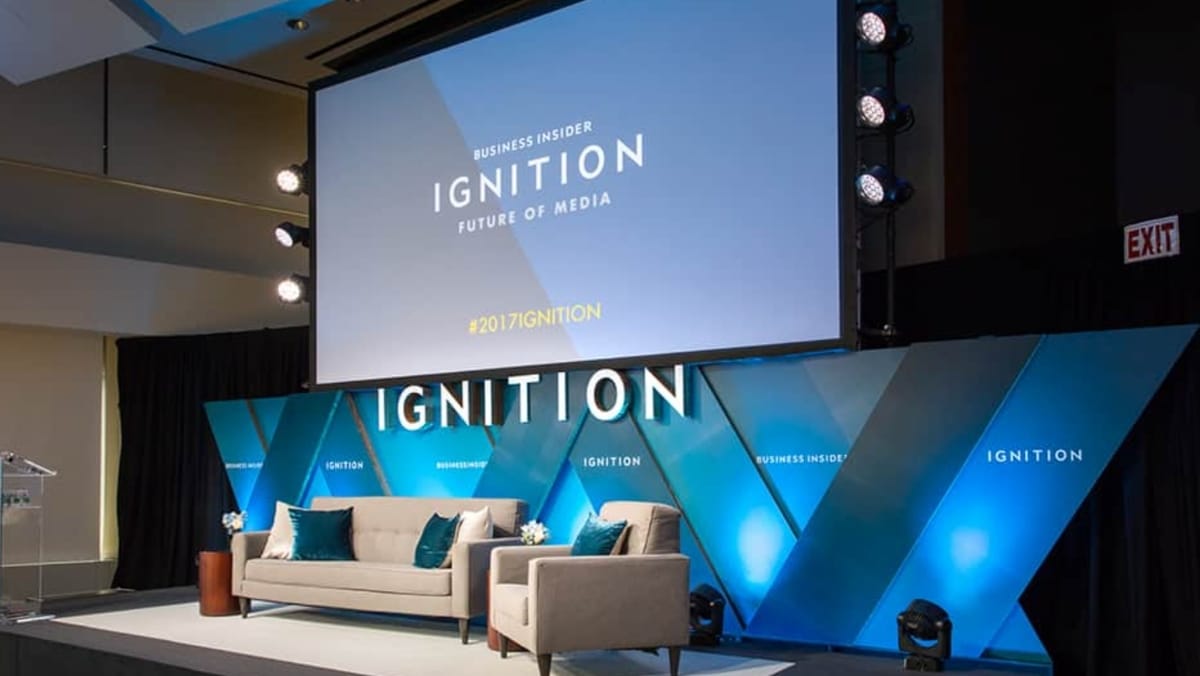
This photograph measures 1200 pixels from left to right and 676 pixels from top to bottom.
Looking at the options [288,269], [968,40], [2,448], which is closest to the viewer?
[968,40]

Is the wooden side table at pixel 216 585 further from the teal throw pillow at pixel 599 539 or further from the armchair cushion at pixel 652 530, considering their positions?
the armchair cushion at pixel 652 530

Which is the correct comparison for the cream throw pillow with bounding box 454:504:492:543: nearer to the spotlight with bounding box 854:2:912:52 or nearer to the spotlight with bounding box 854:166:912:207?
the spotlight with bounding box 854:166:912:207

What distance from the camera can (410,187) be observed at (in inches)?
294

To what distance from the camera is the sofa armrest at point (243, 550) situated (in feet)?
23.0

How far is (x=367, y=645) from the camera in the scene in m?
5.91

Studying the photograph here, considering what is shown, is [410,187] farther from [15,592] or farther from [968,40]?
[15,592]

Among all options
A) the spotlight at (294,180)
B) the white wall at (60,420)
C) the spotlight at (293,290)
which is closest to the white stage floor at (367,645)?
the spotlight at (293,290)

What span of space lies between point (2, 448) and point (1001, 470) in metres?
7.87

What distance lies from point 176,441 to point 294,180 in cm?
289

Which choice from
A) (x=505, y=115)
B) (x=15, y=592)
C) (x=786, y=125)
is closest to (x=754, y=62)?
(x=786, y=125)

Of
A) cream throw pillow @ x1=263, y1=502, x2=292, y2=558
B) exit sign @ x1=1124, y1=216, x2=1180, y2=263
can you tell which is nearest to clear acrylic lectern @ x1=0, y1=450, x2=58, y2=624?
cream throw pillow @ x1=263, y1=502, x2=292, y2=558

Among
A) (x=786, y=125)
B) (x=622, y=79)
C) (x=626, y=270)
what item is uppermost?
(x=622, y=79)

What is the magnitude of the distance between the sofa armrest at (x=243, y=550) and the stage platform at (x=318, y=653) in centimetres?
25

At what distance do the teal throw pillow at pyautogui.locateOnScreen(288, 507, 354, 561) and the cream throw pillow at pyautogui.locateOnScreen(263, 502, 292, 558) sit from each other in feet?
0.27
